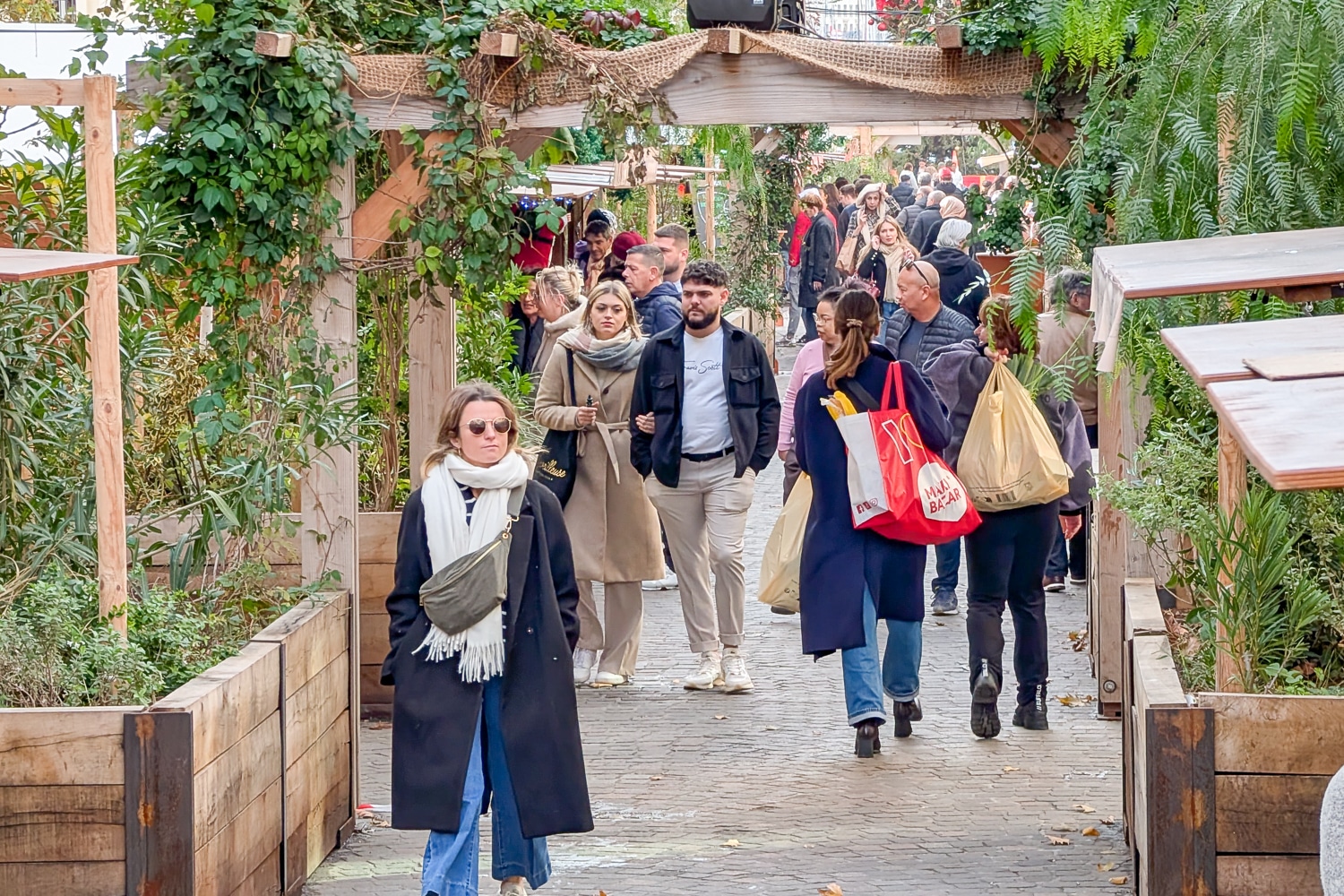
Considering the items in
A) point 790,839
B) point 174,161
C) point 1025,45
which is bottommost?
point 790,839


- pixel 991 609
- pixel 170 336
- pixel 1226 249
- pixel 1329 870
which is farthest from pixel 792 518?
pixel 1329 870

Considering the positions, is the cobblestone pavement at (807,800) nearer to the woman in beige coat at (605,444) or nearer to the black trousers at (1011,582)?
the black trousers at (1011,582)

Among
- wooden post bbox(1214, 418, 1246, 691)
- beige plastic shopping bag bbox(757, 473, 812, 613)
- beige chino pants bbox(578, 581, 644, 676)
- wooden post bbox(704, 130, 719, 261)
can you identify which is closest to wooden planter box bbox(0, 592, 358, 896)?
wooden post bbox(1214, 418, 1246, 691)

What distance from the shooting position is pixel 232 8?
22.4 ft

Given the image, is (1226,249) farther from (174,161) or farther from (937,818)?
(174,161)

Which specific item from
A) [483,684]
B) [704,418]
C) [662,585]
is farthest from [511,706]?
[662,585]

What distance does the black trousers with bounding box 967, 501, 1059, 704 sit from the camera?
293 inches

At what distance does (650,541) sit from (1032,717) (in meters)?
1.94

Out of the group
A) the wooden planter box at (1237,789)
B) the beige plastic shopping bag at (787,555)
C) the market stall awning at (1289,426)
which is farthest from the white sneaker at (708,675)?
the market stall awning at (1289,426)

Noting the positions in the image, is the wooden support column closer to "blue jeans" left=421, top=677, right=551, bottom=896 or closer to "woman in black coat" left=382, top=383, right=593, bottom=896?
"woman in black coat" left=382, top=383, right=593, bottom=896

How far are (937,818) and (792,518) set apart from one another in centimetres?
184

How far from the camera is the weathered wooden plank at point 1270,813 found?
4.43 m

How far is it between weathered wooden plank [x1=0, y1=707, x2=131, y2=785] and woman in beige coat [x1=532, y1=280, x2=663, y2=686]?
398 centimetres

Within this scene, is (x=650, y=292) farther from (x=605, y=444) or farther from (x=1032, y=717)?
(x=1032, y=717)
